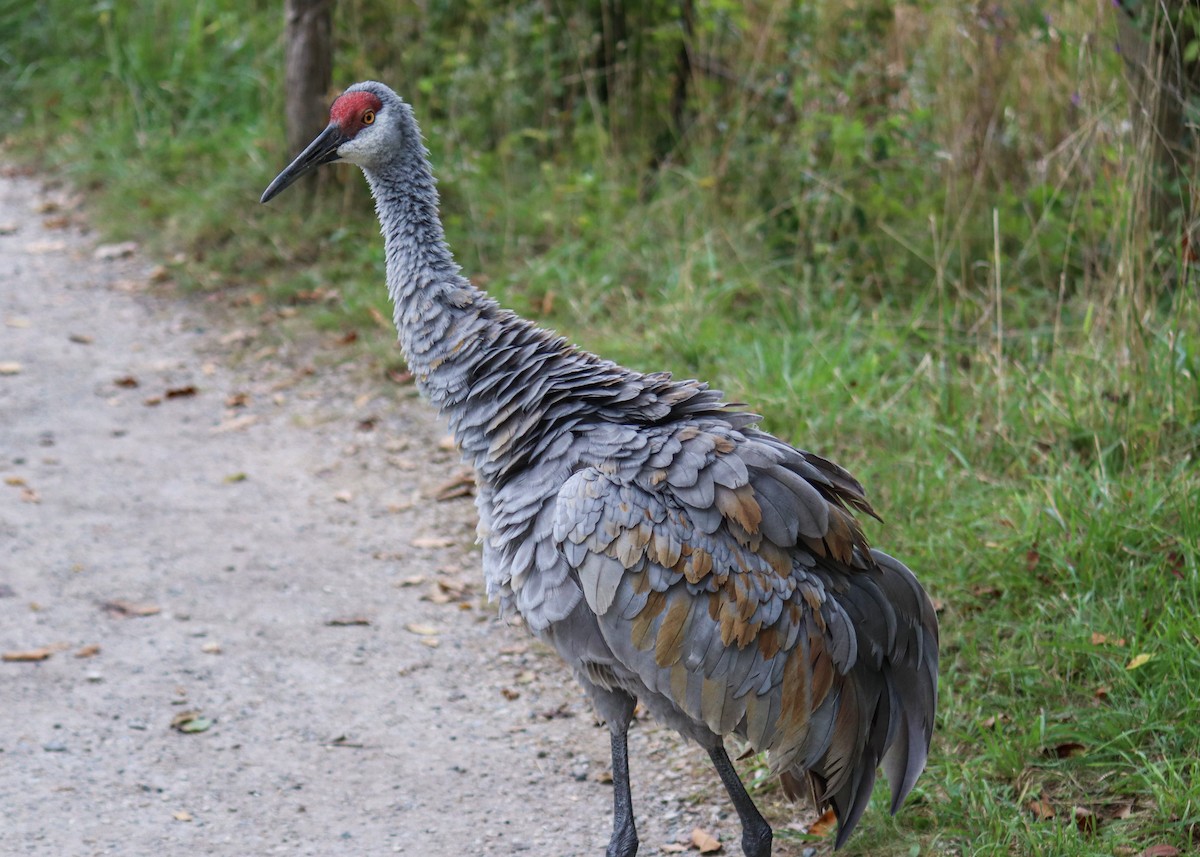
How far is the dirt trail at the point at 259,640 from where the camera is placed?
4.20 m

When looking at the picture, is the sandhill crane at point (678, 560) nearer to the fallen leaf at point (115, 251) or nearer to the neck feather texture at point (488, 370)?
the neck feather texture at point (488, 370)

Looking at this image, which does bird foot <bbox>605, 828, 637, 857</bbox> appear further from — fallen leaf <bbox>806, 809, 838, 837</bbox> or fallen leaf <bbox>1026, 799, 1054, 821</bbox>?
fallen leaf <bbox>1026, 799, 1054, 821</bbox>

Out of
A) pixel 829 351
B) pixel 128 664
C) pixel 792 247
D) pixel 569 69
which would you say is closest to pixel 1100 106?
pixel 829 351

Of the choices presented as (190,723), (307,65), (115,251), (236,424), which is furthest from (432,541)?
(115,251)

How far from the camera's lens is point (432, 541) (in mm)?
5918

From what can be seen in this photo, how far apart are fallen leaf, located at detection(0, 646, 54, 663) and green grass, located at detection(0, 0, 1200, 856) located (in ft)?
9.38

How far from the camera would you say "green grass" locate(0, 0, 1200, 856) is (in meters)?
4.35

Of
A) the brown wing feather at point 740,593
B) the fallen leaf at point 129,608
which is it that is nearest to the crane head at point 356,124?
the brown wing feather at point 740,593

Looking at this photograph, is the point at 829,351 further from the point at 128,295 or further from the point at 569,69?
the point at 128,295

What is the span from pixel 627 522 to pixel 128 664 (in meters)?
2.50

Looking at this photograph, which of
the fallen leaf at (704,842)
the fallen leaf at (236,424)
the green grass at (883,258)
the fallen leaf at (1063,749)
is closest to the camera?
the fallen leaf at (704,842)

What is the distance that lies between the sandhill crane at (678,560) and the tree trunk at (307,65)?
4.61m

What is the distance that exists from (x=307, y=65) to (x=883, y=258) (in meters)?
3.90

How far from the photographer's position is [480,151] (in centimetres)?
893
